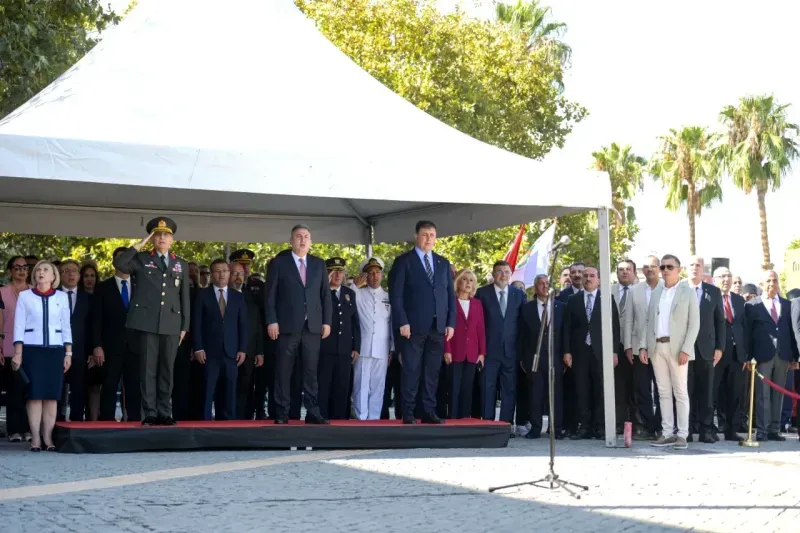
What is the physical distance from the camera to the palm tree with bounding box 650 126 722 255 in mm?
46562

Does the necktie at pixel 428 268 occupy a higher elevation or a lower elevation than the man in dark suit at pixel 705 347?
higher

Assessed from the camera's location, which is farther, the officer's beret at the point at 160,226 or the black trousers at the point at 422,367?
the black trousers at the point at 422,367

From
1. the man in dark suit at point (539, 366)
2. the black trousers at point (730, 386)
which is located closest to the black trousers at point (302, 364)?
the man in dark suit at point (539, 366)

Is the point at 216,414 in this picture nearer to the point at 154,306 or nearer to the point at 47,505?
the point at 154,306

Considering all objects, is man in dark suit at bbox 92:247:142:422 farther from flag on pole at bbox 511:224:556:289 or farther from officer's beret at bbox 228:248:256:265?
flag on pole at bbox 511:224:556:289

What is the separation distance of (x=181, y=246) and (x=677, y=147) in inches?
1116

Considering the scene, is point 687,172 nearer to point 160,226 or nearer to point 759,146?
point 759,146

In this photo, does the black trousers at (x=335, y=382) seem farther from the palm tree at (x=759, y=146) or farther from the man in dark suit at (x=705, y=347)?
the palm tree at (x=759, y=146)

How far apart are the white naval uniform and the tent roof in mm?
1733

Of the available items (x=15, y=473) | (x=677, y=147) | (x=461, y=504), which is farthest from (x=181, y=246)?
(x=677, y=147)

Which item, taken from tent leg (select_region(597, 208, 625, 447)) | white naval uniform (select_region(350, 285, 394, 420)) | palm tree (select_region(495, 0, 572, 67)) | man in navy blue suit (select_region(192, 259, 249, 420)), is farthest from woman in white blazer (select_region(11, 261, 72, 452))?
palm tree (select_region(495, 0, 572, 67))

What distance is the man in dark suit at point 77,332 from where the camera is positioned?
1069cm

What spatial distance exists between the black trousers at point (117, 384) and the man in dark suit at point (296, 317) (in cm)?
167

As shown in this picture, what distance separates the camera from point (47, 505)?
247 inches
